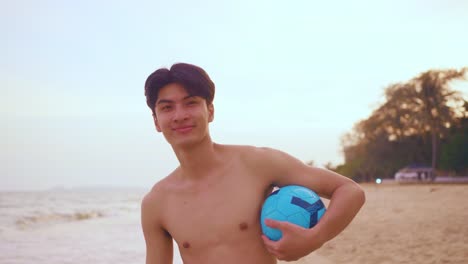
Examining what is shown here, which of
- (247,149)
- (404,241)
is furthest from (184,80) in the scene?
(404,241)

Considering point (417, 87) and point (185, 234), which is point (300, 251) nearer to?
point (185, 234)

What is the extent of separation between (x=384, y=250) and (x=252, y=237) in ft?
23.5

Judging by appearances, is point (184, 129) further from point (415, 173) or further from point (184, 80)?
point (415, 173)

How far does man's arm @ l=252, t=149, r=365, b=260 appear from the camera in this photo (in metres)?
2.21

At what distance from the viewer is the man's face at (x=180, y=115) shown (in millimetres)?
2543

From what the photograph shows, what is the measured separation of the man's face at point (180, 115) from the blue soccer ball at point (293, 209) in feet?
1.78

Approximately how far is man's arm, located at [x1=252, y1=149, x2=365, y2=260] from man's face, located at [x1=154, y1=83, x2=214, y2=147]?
0.46 m

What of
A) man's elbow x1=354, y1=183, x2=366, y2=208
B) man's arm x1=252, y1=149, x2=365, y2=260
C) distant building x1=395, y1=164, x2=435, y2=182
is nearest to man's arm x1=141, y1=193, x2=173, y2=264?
man's arm x1=252, y1=149, x2=365, y2=260

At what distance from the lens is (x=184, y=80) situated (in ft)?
8.39

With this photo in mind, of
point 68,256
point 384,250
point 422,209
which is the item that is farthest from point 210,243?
point 422,209

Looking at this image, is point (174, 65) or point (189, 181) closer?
point (174, 65)

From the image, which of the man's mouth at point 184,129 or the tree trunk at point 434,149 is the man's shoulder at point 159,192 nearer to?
the man's mouth at point 184,129

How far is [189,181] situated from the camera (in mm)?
2869

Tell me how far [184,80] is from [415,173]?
4357 centimetres
